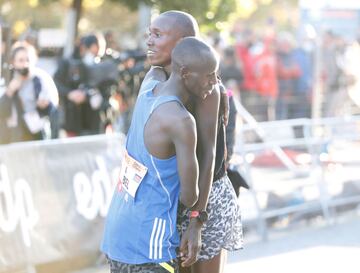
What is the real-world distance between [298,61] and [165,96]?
1553cm

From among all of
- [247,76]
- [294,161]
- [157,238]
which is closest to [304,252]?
[294,161]

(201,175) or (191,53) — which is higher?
(191,53)

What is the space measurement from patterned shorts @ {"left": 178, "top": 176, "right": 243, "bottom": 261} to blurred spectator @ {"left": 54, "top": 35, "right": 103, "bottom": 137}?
6.92m

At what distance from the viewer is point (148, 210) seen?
424 centimetres

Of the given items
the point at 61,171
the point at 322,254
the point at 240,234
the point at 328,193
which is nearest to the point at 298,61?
the point at 328,193

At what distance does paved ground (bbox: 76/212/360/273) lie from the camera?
26.3 ft

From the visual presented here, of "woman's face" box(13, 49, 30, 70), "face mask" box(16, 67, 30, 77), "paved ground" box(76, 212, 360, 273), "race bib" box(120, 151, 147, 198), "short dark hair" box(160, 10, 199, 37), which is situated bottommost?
"paved ground" box(76, 212, 360, 273)

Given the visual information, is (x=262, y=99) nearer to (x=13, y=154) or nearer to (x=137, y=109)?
(x=13, y=154)

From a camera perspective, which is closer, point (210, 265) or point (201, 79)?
point (201, 79)

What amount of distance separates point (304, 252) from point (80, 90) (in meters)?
3.98

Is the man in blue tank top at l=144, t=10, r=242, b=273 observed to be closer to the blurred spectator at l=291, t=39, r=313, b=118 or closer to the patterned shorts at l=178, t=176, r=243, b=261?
the patterned shorts at l=178, t=176, r=243, b=261

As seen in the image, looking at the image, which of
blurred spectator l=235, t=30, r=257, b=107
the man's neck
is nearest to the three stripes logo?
the man's neck

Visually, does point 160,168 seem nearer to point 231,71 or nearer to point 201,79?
point 201,79

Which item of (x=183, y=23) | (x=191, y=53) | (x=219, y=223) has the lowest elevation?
(x=219, y=223)
